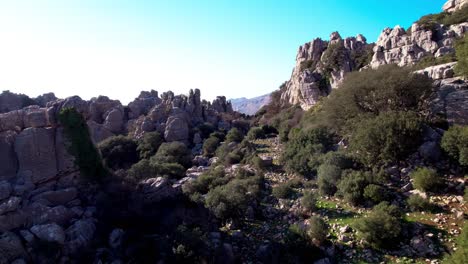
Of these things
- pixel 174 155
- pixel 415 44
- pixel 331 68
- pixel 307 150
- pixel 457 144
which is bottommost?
pixel 174 155

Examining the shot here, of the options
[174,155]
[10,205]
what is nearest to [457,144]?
[10,205]

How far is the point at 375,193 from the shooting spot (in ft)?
38.0

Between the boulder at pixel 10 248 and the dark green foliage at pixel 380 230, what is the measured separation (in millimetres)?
11159

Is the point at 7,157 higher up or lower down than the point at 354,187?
higher up

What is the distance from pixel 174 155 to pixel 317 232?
16.2 m

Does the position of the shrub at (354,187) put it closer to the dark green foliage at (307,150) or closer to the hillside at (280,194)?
the hillside at (280,194)

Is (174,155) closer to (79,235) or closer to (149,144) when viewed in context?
(149,144)

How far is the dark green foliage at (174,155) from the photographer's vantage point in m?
22.5

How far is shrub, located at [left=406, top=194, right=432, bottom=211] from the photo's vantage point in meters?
10.4

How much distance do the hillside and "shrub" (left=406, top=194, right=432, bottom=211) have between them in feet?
0.12

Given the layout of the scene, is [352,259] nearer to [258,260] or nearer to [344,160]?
[258,260]

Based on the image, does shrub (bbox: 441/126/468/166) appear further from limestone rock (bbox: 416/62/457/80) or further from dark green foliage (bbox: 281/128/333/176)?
limestone rock (bbox: 416/62/457/80)

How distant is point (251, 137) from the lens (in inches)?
1221

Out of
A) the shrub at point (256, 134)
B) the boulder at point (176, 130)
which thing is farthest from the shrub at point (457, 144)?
the boulder at point (176, 130)
